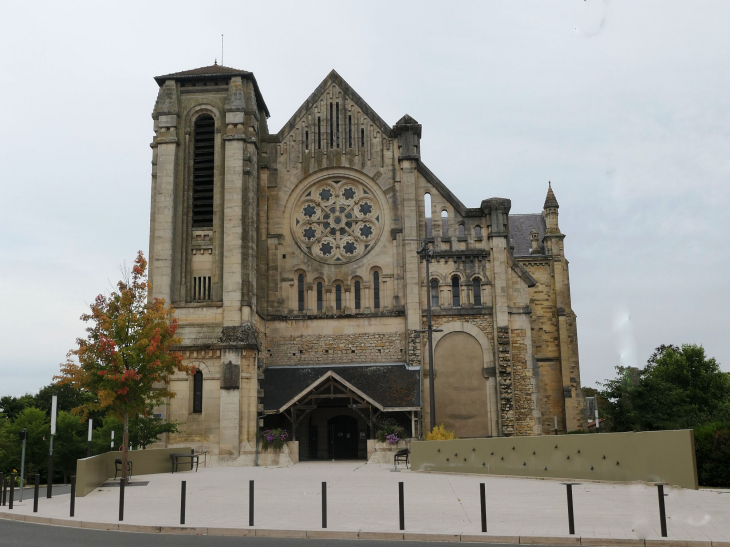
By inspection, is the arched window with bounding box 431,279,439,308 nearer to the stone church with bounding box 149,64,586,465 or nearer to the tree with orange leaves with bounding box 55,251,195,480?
the stone church with bounding box 149,64,586,465

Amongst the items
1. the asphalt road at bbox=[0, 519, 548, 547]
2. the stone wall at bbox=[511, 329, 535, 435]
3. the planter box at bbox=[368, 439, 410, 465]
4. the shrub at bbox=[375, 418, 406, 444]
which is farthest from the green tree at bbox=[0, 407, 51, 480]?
the asphalt road at bbox=[0, 519, 548, 547]

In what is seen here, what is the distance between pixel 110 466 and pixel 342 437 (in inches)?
603

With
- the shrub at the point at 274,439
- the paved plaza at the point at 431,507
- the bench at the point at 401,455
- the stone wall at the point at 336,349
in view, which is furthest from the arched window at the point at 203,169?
the paved plaza at the point at 431,507

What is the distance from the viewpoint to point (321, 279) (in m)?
38.2

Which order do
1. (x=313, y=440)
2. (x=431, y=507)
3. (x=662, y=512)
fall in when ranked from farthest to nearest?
(x=313, y=440) < (x=431, y=507) < (x=662, y=512)

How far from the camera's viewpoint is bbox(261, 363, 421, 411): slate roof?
111 ft

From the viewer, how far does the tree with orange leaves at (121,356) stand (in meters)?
22.6

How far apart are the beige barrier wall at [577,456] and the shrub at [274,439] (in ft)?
27.2

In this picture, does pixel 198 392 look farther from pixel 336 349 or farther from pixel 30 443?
pixel 30 443

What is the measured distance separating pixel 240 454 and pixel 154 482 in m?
Result: 9.88

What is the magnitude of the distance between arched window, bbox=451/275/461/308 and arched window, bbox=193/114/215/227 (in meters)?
12.6

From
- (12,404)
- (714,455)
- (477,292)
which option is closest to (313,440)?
(477,292)

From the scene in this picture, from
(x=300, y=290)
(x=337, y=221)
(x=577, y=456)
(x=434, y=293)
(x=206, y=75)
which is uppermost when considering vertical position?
(x=206, y=75)

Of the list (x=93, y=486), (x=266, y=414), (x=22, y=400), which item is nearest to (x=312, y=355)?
(x=266, y=414)
